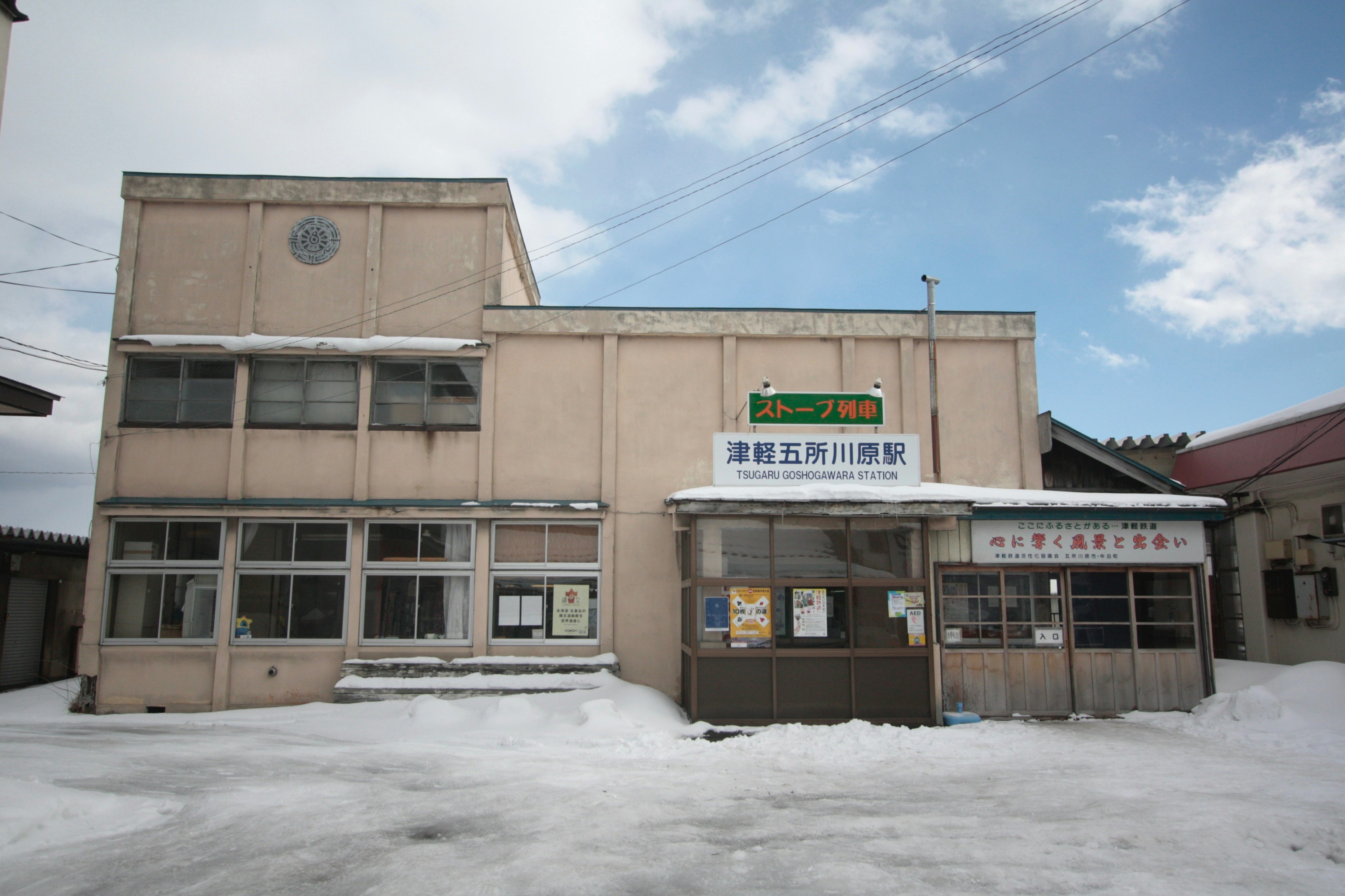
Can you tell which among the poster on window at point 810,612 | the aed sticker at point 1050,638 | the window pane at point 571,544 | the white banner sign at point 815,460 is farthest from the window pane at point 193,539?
the aed sticker at point 1050,638

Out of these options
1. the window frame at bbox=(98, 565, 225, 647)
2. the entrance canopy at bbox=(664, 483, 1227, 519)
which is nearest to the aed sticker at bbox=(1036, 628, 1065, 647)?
the entrance canopy at bbox=(664, 483, 1227, 519)

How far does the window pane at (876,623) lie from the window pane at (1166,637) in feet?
12.5

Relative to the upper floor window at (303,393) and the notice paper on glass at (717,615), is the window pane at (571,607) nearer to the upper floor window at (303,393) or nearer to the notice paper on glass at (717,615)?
the notice paper on glass at (717,615)

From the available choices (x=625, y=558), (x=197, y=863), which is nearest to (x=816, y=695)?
(x=625, y=558)

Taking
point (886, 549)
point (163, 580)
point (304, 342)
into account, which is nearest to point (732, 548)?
point (886, 549)

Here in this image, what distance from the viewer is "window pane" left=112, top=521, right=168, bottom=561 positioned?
14648 mm

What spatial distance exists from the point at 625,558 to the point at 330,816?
7523 mm

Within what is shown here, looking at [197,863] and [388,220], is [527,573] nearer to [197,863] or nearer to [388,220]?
[388,220]

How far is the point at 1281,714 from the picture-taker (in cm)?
1195

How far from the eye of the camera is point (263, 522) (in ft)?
48.1

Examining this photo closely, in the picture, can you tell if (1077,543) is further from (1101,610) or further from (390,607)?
(390,607)

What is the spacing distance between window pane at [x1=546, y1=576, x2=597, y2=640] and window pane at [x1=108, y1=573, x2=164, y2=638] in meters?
6.59

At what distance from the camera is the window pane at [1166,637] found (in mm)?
13406

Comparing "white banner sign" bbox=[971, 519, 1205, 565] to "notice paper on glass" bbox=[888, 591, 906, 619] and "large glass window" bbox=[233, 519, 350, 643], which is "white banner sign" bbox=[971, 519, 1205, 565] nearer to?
"notice paper on glass" bbox=[888, 591, 906, 619]
